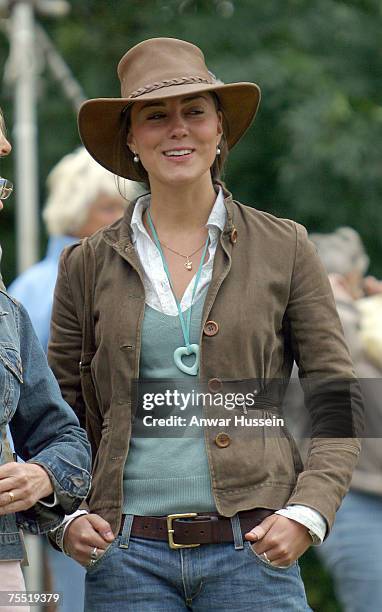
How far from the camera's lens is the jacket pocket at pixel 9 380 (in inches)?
126

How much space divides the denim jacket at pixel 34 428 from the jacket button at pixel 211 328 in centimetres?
39

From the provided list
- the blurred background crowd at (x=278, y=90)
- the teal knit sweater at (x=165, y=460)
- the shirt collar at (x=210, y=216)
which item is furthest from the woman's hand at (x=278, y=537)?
the blurred background crowd at (x=278, y=90)

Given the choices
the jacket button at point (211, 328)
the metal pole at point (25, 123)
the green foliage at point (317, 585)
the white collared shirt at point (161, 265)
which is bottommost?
the green foliage at point (317, 585)

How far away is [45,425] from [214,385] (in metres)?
0.44

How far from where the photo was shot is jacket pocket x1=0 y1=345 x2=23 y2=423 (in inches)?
126

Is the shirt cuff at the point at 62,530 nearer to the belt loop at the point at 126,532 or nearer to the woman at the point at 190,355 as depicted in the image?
the woman at the point at 190,355

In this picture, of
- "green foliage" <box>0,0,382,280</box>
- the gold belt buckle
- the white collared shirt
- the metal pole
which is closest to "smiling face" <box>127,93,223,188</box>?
the white collared shirt

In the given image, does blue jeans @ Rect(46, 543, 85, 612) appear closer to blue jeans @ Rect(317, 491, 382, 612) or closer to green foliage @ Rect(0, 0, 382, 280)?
blue jeans @ Rect(317, 491, 382, 612)

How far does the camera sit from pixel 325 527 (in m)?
3.49

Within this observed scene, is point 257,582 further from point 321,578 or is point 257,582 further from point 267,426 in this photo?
point 321,578

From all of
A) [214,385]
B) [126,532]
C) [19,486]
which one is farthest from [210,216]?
[19,486]

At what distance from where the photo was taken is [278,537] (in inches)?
135

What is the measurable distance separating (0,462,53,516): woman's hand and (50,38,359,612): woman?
37 centimetres

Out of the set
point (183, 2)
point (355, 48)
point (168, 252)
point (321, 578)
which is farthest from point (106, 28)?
point (168, 252)
